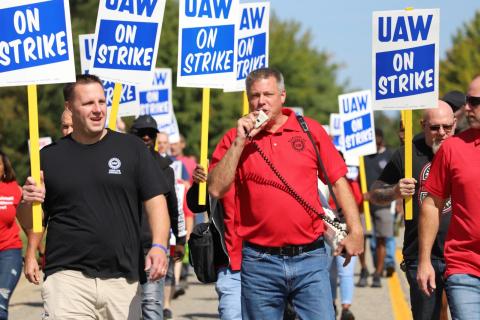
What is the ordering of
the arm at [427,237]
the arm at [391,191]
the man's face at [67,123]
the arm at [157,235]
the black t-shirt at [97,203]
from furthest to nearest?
1. the man's face at [67,123]
2. the arm at [391,191]
3. the arm at [427,237]
4. the black t-shirt at [97,203]
5. the arm at [157,235]

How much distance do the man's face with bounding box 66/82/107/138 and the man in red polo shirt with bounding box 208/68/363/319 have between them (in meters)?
0.73

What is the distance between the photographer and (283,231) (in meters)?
7.25

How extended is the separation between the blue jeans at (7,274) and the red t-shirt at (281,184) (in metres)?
3.63

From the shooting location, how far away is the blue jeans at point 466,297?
7.01m

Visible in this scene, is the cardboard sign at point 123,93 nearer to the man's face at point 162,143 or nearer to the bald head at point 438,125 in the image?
the man's face at point 162,143

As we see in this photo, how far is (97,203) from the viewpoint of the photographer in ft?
23.2

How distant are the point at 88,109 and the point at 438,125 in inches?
106

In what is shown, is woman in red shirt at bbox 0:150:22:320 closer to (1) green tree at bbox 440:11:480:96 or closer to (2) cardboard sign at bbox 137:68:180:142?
(2) cardboard sign at bbox 137:68:180:142

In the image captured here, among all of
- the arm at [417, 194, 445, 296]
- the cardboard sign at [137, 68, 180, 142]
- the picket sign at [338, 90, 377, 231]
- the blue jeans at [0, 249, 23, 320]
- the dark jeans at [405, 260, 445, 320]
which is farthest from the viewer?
the picket sign at [338, 90, 377, 231]

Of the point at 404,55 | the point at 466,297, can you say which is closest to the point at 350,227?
the point at 466,297

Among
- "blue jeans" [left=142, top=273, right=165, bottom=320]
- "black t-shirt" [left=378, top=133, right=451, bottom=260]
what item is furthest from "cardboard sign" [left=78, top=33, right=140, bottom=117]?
"black t-shirt" [left=378, top=133, right=451, bottom=260]

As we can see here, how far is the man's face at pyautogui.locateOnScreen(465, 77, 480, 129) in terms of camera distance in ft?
23.1

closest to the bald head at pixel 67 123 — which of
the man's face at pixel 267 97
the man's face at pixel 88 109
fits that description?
the man's face at pixel 88 109

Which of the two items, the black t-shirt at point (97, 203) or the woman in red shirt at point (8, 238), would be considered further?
the woman in red shirt at point (8, 238)
